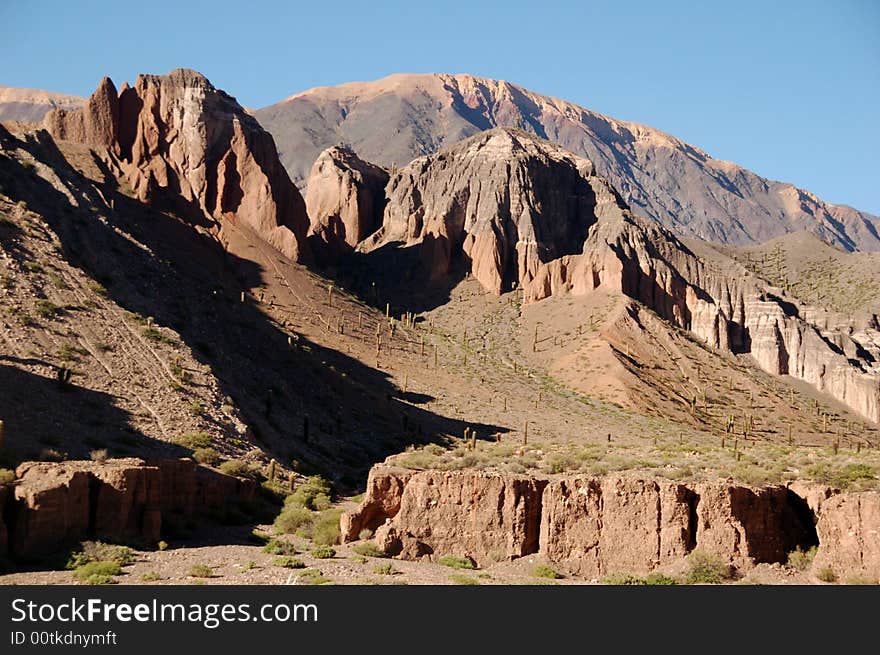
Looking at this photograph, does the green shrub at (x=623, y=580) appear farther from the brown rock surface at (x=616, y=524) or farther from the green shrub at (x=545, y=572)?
the green shrub at (x=545, y=572)

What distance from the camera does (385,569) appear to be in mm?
22484

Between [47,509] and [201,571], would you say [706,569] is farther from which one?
[47,509]

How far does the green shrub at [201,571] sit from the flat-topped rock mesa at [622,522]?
3969 mm

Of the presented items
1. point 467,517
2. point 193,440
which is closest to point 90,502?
point 467,517

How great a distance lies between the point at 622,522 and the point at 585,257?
310 ft

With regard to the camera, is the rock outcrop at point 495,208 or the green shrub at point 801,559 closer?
the green shrub at point 801,559

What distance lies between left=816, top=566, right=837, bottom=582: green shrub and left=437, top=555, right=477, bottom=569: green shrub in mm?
7460

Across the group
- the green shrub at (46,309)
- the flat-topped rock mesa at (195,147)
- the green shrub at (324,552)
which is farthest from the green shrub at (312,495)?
the flat-topped rock mesa at (195,147)

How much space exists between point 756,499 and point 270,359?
40162 mm

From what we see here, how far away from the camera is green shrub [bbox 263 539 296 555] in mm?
26422

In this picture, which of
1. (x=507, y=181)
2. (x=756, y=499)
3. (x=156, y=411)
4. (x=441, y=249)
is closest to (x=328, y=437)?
(x=156, y=411)

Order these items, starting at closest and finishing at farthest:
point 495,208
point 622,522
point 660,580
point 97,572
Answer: point 660,580 < point 97,572 < point 622,522 < point 495,208

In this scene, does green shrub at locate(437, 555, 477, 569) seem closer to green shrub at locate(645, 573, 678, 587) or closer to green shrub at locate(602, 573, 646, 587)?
green shrub at locate(602, 573, 646, 587)

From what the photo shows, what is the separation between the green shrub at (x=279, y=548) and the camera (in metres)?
26.4
